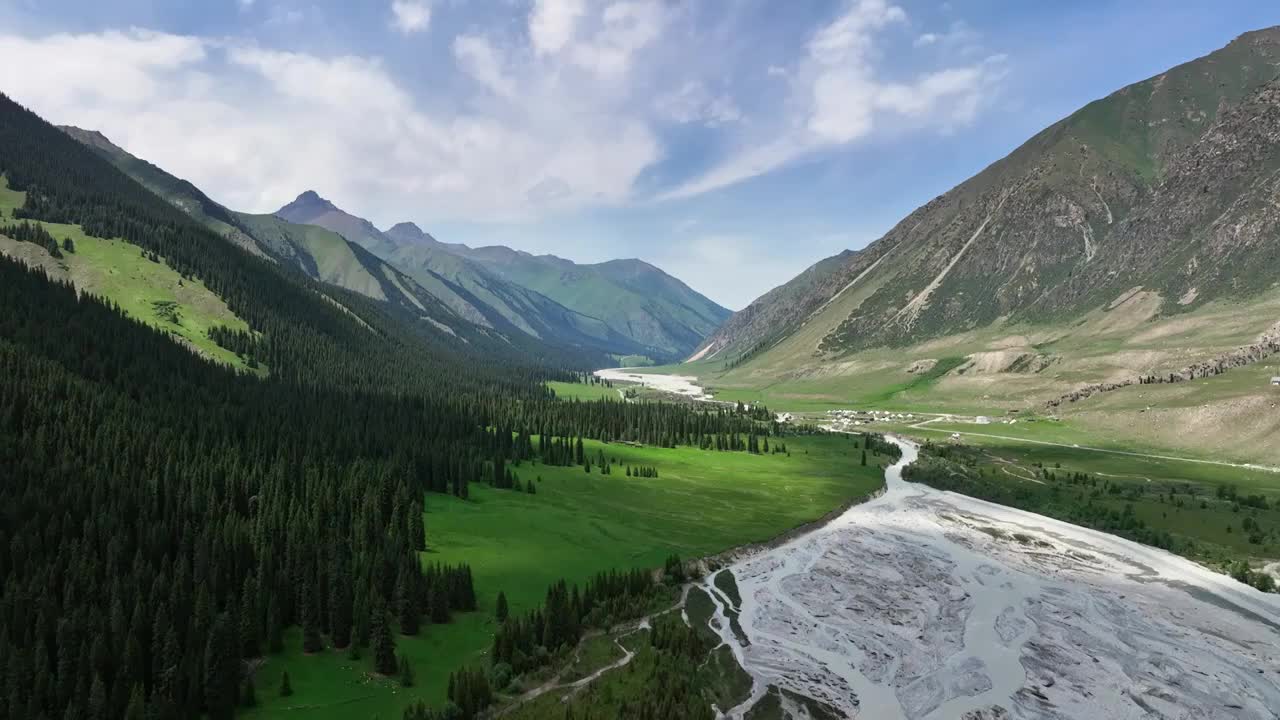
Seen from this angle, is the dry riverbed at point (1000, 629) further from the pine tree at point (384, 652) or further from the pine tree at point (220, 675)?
the pine tree at point (220, 675)

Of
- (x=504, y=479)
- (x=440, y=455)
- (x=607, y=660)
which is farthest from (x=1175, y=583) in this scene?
(x=440, y=455)

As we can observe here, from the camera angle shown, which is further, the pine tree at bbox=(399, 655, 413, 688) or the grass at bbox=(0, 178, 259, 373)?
the grass at bbox=(0, 178, 259, 373)

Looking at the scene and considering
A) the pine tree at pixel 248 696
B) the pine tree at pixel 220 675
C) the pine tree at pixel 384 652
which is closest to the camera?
the pine tree at pixel 220 675

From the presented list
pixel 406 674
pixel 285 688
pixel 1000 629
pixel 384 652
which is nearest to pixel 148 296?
pixel 285 688

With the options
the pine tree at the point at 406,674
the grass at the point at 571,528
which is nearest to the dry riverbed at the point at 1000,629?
the grass at the point at 571,528

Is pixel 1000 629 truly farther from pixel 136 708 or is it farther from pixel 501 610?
pixel 136 708

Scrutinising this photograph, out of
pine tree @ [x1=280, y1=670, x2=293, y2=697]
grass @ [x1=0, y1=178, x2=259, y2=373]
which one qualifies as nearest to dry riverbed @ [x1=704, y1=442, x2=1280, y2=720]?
pine tree @ [x1=280, y1=670, x2=293, y2=697]

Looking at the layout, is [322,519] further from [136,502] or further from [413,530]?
[136,502]

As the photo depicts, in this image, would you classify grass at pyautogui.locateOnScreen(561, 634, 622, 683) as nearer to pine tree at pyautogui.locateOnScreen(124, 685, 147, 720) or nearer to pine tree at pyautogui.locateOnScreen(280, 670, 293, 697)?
pine tree at pyautogui.locateOnScreen(280, 670, 293, 697)
